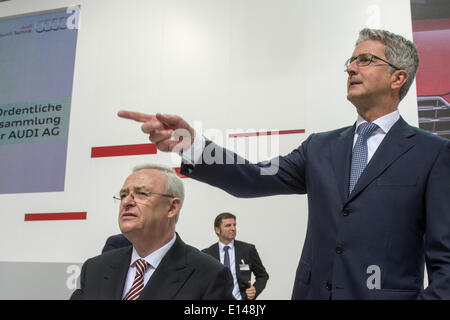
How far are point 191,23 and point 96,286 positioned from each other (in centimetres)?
307

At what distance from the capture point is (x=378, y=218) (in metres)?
1.15

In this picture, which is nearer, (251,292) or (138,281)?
(138,281)

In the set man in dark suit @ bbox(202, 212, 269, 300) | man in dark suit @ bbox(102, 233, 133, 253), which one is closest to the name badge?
man in dark suit @ bbox(202, 212, 269, 300)

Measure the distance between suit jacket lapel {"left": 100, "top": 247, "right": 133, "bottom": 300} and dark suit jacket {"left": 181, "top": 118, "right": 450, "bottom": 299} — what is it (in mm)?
552

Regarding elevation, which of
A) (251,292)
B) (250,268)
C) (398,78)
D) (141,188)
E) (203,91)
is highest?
(203,91)

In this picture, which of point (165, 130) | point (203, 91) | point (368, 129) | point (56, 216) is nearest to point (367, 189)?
point (368, 129)

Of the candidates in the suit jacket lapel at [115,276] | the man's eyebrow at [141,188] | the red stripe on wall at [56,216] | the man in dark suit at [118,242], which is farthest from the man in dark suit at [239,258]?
the suit jacket lapel at [115,276]

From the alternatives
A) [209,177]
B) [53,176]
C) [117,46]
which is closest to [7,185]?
[53,176]

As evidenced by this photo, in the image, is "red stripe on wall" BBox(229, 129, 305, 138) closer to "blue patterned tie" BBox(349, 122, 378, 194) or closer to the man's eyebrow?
the man's eyebrow

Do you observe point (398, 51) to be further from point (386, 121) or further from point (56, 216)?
point (56, 216)

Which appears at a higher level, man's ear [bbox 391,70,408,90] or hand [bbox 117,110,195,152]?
man's ear [bbox 391,70,408,90]

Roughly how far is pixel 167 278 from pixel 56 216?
2993mm

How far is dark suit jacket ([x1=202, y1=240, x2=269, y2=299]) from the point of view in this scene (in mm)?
3561

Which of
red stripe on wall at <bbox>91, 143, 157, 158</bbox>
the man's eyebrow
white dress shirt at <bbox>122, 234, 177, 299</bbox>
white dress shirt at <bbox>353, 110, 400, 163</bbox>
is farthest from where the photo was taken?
red stripe on wall at <bbox>91, 143, 157, 158</bbox>
